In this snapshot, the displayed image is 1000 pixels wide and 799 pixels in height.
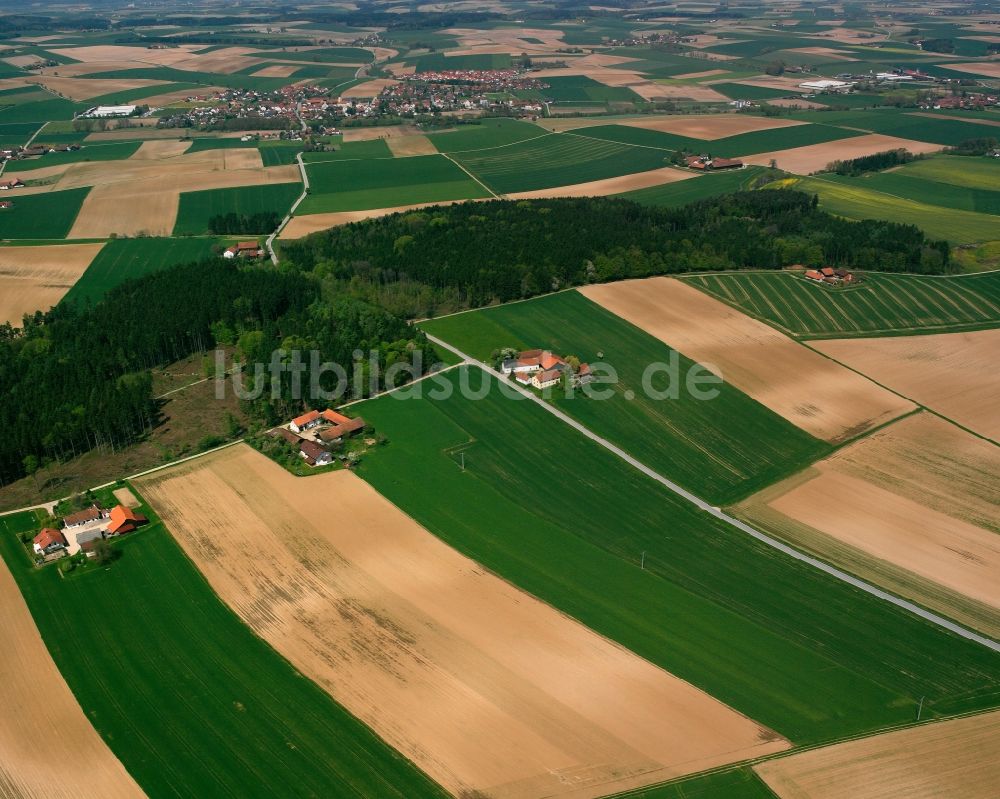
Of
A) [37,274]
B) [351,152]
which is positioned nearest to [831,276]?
[37,274]

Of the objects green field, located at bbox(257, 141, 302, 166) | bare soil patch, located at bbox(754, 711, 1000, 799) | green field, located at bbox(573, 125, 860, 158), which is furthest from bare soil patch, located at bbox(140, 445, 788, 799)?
green field, located at bbox(573, 125, 860, 158)

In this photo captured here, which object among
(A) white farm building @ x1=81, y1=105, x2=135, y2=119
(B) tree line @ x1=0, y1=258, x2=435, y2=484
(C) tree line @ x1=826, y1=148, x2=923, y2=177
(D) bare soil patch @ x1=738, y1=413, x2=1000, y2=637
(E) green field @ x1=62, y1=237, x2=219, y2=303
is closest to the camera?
(D) bare soil patch @ x1=738, y1=413, x2=1000, y2=637

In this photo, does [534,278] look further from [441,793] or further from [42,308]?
[441,793]

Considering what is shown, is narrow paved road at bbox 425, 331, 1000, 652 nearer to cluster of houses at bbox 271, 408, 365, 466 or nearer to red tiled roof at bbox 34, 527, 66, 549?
cluster of houses at bbox 271, 408, 365, 466

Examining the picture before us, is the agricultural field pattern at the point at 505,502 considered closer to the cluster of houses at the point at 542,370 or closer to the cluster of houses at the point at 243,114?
the cluster of houses at the point at 542,370

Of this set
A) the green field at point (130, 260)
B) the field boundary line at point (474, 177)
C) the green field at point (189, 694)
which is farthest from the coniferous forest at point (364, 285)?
the green field at point (189, 694)

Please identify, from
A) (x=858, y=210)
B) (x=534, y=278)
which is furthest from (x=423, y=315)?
(x=858, y=210)
